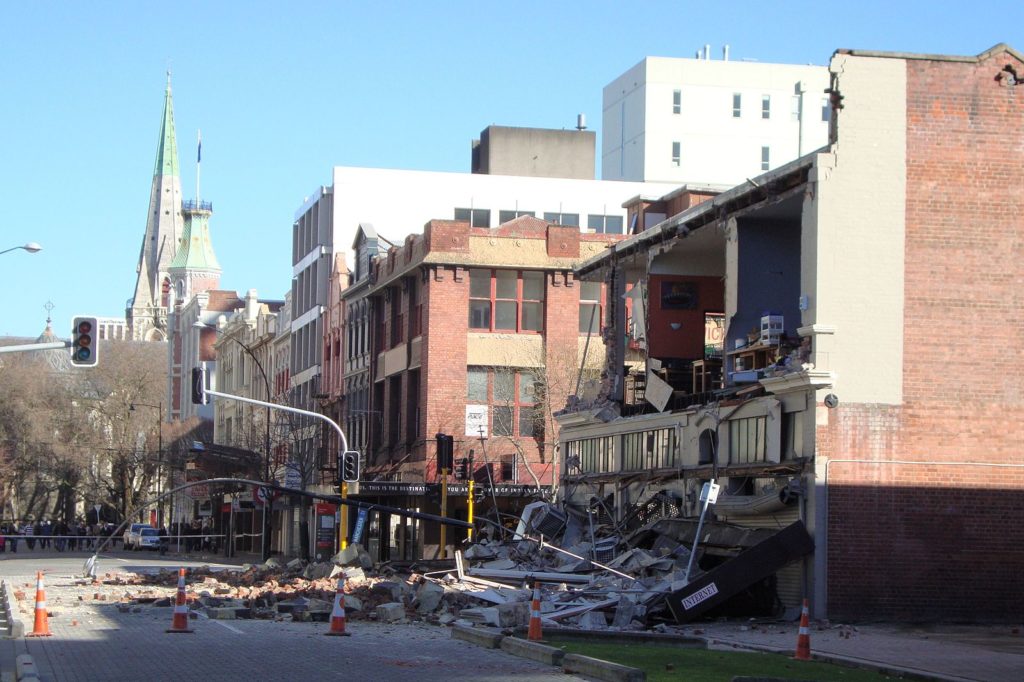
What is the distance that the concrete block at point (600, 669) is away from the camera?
54.4 ft

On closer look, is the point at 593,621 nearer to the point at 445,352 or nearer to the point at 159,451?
the point at 445,352

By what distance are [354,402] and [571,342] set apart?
48.5ft

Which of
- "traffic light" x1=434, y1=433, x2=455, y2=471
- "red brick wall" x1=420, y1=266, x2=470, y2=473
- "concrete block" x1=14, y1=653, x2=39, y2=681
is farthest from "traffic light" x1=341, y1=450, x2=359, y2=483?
"concrete block" x1=14, y1=653, x2=39, y2=681

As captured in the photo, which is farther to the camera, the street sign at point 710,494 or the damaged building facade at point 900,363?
the damaged building facade at point 900,363

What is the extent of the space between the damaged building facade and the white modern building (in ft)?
190

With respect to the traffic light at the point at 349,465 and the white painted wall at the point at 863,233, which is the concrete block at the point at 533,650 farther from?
the traffic light at the point at 349,465

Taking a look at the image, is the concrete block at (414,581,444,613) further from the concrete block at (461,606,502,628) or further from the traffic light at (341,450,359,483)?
the traffic light at (341,450,359,483)

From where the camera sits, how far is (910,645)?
24.8 metres

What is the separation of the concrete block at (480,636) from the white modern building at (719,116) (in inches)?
2646

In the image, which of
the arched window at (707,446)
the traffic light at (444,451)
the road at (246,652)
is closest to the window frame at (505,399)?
the traffic light at (444,451)

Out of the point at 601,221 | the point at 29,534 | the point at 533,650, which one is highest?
the point at 601,221

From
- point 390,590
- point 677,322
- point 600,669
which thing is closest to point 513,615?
point 390,590

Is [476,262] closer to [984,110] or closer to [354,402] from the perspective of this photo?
[354,402]

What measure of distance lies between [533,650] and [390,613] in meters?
7.75
